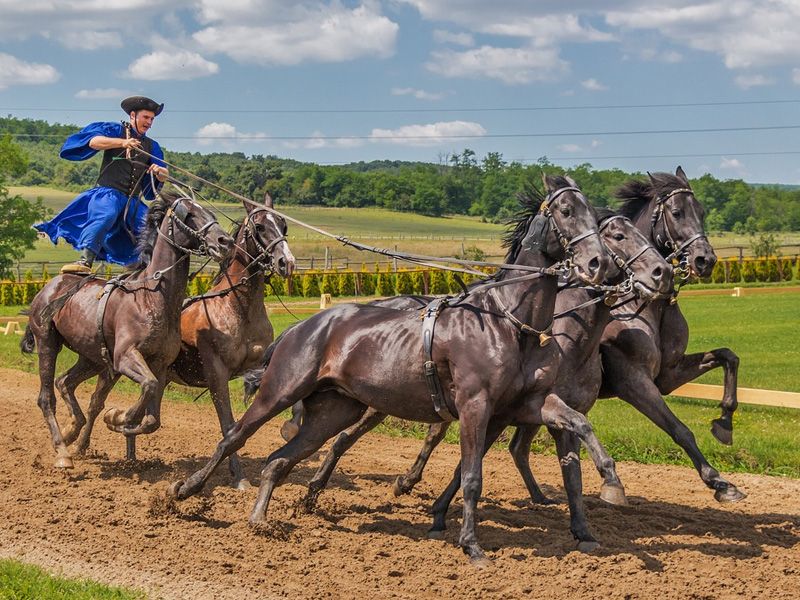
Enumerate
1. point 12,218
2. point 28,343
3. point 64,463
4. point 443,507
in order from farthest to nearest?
point 12,218, point 28,343, point 64,463, point 443,507

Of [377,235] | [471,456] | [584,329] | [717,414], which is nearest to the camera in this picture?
[471,456]

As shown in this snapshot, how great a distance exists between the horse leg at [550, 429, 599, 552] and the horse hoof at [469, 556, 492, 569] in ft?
2.49

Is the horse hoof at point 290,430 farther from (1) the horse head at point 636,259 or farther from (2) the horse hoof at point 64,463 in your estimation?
(2) the horse hoof at point 64,463

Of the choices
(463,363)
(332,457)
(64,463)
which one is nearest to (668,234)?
(463,363)

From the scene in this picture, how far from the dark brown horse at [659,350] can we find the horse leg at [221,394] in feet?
4.89

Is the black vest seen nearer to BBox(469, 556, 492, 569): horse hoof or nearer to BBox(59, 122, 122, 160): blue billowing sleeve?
BBox(59, 122, 122, 160): blue billowing sleeve

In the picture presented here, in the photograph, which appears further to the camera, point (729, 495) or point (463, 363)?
point (729, 495)

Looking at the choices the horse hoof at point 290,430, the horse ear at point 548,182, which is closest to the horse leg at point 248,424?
the horse hoof at point 290,430

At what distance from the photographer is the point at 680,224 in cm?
866

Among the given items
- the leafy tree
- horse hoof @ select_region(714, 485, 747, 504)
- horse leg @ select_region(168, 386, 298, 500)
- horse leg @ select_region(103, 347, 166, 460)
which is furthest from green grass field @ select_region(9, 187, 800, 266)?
horse hoof @ select_region(714, 485, 747, 504)

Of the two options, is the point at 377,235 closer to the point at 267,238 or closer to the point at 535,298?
the point at 267,238

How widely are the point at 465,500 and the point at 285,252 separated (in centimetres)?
315

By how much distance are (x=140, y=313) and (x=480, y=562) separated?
433 cm

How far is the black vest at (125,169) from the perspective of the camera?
10.6 m
